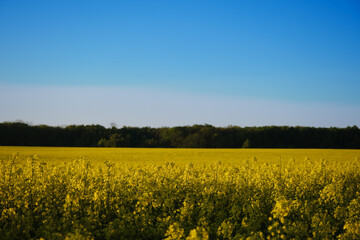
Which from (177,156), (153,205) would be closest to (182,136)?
(177,156)

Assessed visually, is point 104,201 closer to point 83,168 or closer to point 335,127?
point 83,168

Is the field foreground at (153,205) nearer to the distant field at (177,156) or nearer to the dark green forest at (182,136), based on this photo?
the distant field at (177,156)

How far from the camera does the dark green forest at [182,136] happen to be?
62.0 metres

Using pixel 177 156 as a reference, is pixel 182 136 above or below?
above

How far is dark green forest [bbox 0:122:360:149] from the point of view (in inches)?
2441

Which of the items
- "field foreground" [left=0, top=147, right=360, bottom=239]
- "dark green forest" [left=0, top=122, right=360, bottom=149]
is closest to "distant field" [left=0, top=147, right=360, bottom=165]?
"field foreground" [left=0, top=147, right=360, bottom=239]

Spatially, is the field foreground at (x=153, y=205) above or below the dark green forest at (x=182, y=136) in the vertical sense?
below

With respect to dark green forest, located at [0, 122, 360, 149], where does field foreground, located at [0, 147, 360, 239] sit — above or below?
below

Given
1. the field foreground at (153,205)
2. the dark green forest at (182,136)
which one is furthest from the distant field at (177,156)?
the dark green forest at (182,136)

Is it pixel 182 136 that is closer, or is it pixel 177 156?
pixel 177 156

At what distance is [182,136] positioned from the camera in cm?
6338

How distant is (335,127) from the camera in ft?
221

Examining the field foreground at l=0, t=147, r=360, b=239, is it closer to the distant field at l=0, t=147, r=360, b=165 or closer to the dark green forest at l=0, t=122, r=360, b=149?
the distant field at l=0, t=147, r=360, b=165

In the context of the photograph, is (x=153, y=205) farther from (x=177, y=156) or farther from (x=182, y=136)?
(x=182, y=136)
